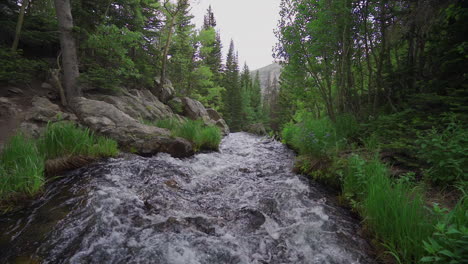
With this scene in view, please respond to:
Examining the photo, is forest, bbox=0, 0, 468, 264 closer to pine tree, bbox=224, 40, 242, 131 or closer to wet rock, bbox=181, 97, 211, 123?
wet rock, bbox=181, 97, 211, 123

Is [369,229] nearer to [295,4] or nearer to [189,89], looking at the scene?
[295,4]

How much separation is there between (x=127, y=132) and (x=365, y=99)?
28.6 ft

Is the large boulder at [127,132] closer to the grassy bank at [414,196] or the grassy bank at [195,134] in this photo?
the grassy bank at [195,134]

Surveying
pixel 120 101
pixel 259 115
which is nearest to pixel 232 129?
pixel 259 115

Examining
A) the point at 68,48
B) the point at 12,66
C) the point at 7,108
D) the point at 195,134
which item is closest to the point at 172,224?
the point at 195,134

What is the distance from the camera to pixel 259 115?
36562 millimetres

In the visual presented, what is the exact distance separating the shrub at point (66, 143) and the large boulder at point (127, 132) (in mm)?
865

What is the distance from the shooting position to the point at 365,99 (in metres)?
7.21

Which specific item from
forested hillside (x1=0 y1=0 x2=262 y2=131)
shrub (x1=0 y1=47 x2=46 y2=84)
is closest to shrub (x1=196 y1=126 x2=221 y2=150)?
forested hillside (x1=0 y1=0 x2=262 y2=131)

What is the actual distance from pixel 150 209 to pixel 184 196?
0.75 metres

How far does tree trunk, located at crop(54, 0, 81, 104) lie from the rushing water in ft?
13.8

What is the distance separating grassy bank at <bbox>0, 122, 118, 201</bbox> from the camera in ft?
9.10

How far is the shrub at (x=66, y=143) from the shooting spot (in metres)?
3.86

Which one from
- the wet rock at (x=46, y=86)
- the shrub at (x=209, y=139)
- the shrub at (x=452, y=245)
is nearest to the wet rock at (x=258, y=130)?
the shrub at (x=209, y=139)
